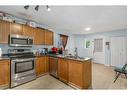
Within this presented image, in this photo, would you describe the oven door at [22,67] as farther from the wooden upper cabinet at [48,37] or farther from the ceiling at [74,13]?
the ceiling at [74,13]

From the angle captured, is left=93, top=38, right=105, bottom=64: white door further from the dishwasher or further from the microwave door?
the microwave door

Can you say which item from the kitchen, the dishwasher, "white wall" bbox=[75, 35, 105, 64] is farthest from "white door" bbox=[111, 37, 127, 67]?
the dishwasher

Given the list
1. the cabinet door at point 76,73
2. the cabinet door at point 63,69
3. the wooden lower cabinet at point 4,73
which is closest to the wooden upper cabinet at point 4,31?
the wooden lower cabinet at point 4,73

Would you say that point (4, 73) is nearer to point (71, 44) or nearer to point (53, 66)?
point (53, 66)

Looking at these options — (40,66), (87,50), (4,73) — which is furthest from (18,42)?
(87,50)

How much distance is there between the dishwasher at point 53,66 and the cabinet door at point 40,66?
1.05 feet

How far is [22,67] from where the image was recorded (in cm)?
322

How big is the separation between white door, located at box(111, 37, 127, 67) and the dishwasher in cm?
400

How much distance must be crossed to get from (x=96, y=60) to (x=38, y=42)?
474 cm

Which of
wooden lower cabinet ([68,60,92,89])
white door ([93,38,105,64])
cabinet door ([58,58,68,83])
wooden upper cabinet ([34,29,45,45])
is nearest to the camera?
wooden lower cabinet ([68,60,92,89])

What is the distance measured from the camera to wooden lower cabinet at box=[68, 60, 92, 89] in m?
2.67

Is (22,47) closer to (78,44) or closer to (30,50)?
(30,50)

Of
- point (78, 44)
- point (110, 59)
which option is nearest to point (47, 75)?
point (110, 59)

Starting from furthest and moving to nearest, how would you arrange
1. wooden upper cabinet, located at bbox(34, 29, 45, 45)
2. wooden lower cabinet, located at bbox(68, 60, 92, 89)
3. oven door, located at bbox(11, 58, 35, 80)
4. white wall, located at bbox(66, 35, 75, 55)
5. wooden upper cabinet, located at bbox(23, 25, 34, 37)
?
white wall, located at bbox(66, 35, 75, 55)
wooden upper cabinet, located at bbox(34, 29, 45, 45)
wooden upper cabinet, located at bbox(23, 25, 34, 37)
oven door, located at bbox(11, 58, 35, 80)
wooden lower cabinet, located at bbox(68, 60, 92, 89)
